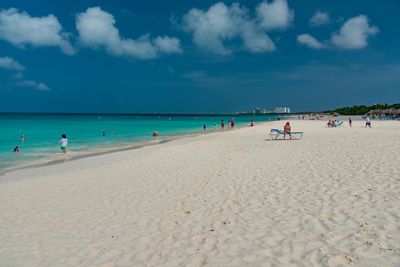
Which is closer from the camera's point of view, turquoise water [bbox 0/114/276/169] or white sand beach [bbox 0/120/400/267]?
white sand beach [bbox 0/120/400/267]

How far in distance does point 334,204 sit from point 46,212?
6.09m

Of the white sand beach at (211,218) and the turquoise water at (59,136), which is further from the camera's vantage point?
the turquoise water at (59,136)

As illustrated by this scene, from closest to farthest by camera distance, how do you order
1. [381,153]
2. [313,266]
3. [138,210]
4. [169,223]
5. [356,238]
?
[313,266], [356,238], [169,223], [138,210], [381,153]

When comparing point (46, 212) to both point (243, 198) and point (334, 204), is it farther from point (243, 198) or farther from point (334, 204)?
point (334, 204)

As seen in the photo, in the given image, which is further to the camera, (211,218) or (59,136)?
(59,136)

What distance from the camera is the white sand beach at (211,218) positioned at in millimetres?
4766

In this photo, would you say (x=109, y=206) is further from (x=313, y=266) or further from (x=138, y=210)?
(x=313, y=266)

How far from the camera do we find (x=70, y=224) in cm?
644

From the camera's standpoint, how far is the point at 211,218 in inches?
250

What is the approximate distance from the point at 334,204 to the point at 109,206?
4.84 m

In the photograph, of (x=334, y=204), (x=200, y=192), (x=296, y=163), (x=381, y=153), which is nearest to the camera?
(x=334, y=204)

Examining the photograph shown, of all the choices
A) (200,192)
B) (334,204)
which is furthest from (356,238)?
(200,192)

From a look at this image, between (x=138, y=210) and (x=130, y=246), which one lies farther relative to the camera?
(x=138, y=210)

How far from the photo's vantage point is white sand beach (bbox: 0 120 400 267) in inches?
188
